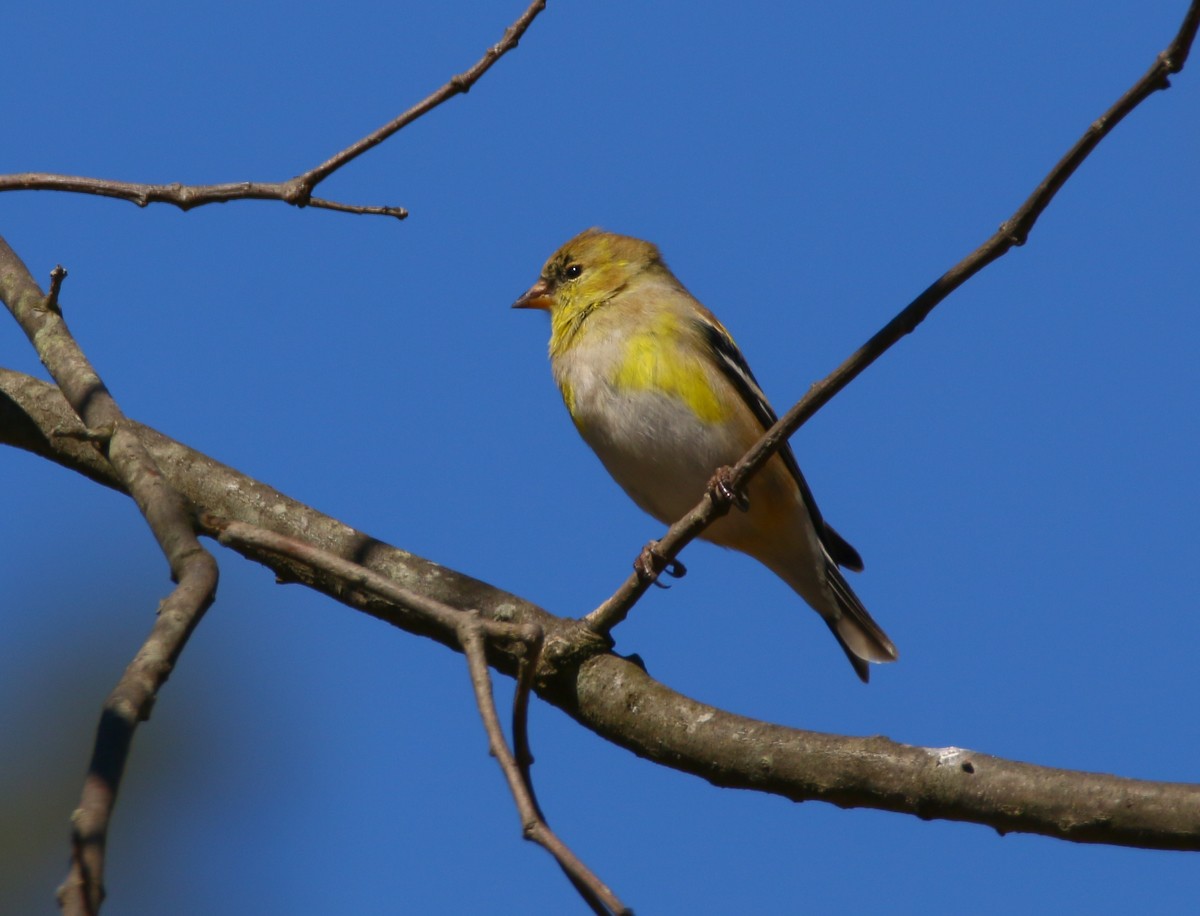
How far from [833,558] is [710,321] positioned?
1368mm

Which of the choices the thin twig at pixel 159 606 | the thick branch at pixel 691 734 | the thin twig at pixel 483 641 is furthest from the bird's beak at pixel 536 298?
the thin twig at pixel 483 641

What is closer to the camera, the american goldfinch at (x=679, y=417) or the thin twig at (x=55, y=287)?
the thin twig at (x=55, y=287)

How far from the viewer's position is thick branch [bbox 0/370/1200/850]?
3287 millimetres

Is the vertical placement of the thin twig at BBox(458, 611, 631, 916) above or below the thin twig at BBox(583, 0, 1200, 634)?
below

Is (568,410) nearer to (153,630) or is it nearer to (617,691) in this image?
(617,691)

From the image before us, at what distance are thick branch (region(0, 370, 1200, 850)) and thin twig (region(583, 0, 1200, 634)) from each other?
31cm

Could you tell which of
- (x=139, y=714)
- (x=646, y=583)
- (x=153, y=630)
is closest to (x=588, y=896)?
(x=139, y=714)

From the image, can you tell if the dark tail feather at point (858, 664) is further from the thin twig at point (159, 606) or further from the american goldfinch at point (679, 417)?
the thin twig at point (159, 606)

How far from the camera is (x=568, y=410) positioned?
659 centimetres

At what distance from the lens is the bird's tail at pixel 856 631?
690 centimetres

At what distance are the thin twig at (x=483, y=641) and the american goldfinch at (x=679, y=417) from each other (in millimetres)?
3632

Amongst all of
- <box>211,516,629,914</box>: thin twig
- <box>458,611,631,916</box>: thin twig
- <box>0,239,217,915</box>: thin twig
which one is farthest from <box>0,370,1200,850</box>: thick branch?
<box>458,611,631,916</box>: thin twig

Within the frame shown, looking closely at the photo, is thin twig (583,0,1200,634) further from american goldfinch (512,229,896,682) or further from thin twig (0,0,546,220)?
american goldfinch (512,229,896,682)

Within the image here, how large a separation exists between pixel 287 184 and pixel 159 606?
142 cm
